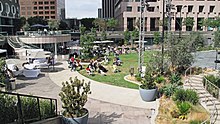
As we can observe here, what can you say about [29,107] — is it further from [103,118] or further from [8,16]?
[8,16]

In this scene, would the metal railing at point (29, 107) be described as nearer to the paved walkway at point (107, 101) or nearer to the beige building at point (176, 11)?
the paved walkway at point (107, 101)

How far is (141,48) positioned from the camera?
1969cm

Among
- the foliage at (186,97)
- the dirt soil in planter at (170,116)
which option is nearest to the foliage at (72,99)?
the dirt soil in planter at (170,116)

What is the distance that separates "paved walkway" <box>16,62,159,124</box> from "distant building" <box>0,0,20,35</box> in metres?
43.5

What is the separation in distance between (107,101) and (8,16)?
5562cm

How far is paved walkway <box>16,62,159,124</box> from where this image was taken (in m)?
11.3

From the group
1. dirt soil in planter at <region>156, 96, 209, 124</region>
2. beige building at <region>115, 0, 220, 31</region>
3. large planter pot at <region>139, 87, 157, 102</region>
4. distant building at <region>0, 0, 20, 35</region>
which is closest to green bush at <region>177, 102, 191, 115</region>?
dirt soil in planter at <region>156, 96, 209, 124</region>

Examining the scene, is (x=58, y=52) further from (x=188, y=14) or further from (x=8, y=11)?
(x=188, y=14)

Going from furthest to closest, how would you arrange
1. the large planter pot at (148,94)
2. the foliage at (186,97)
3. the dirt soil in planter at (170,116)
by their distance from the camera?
the large planter pot at (148,94), the foliage at (186,97), the dirt soil in planter at (170,116)

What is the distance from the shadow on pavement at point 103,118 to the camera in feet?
35.9

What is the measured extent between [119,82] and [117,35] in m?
38.7

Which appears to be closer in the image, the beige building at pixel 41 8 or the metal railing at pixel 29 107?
the metal railing at pixel 29 107

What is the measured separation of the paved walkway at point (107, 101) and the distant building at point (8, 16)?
43.5 m

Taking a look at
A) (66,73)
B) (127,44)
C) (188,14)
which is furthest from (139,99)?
(188,14)
